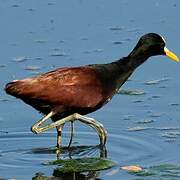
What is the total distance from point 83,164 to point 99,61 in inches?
104

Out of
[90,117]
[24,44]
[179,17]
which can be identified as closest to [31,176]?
[90,117]

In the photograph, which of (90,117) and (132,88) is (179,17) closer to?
(132,88)

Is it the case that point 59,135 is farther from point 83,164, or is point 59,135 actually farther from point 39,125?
point 83,164

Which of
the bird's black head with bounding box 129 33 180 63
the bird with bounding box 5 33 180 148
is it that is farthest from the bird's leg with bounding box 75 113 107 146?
the bird's black head with bounding box 129 33 180 63

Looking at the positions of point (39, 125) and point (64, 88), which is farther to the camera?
point (39, 125)

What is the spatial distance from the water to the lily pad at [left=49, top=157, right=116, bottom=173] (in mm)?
105

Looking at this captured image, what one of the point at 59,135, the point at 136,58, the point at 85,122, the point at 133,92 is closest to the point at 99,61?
the point at 133,92

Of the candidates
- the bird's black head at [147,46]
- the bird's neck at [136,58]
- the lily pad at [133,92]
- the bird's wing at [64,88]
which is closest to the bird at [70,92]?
the bird's wing at [64,88]

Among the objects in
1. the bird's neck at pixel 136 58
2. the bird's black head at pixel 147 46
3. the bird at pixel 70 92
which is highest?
the bird's black head at pixel 147 46

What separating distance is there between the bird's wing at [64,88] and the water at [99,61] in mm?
505

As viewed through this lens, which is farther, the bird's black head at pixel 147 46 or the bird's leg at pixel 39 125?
the bird's black head at pixel 147 46

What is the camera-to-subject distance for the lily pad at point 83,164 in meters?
8.26

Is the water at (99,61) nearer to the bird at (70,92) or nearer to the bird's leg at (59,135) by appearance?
the bird's leg at (59,135)

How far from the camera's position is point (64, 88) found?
868 cm
